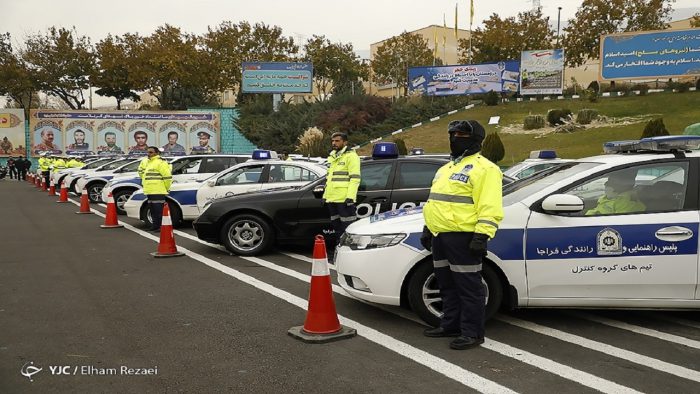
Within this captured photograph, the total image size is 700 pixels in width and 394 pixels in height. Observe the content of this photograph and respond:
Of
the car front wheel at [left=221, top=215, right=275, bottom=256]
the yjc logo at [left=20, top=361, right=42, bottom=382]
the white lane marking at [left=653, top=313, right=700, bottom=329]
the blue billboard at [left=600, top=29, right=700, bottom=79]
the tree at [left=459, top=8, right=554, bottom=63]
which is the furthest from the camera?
the tree at [left=459, top=8, right=554, bottom=63]

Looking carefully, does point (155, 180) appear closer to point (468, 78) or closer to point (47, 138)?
point (47, 138)

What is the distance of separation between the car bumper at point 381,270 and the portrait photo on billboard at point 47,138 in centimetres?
4061

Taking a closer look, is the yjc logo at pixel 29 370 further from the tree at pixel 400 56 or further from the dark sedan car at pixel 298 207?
the tree at pixel 400 56

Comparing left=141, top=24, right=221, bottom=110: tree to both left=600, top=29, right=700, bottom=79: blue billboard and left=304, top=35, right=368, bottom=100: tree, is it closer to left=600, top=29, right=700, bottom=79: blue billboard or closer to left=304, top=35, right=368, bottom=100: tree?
left=304, top=35, right=368, bottom=100: tree

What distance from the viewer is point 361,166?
8430 mm

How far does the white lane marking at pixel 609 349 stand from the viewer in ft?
13.6

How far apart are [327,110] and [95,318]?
39.4 meters

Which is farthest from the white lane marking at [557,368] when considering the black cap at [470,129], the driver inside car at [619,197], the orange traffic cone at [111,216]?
the orange traffic cone at [111,216]

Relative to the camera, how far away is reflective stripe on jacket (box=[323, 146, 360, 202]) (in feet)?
25.2

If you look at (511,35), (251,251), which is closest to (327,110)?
(511,35)

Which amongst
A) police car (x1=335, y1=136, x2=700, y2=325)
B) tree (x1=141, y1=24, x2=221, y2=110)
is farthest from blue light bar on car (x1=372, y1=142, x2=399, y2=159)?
tree (x1=141, y1=24, x2=221, y2=110)

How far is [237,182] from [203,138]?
112 feet

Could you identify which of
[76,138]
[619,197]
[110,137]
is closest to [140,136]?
[110,137]

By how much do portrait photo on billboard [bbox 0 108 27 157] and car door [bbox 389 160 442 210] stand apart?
3985 cm
